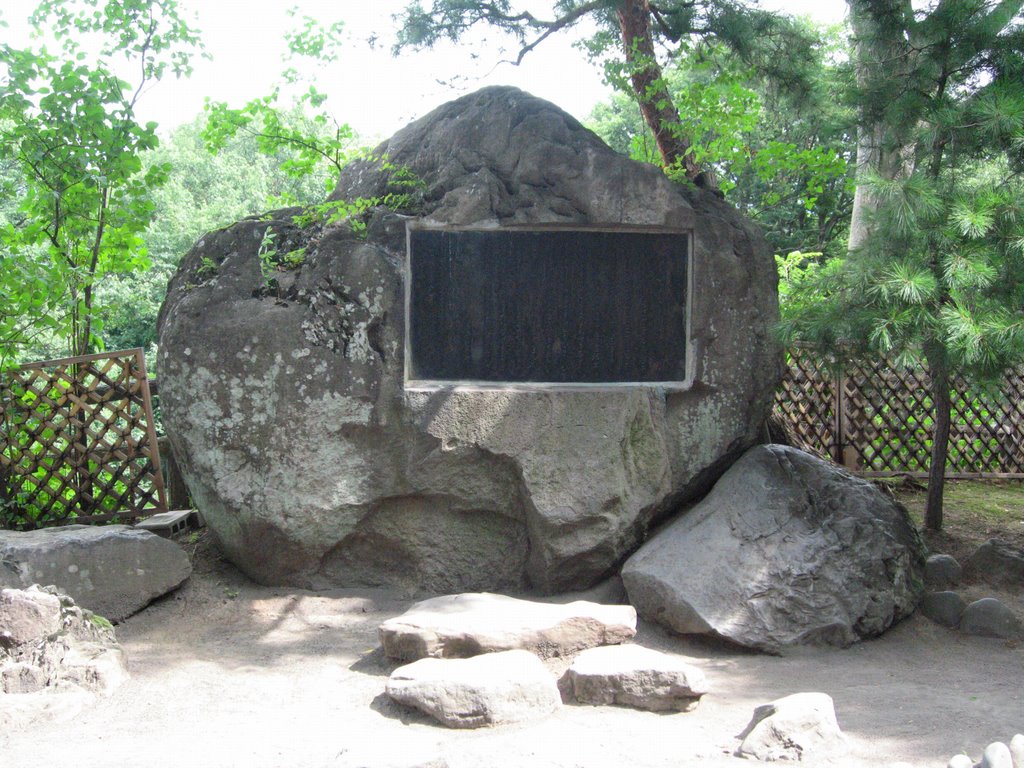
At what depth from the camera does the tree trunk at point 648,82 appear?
6.13 meters

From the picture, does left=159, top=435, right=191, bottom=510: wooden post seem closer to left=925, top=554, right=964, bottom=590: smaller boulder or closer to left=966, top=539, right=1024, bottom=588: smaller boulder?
left=925, top=554, right=964, bottom=590: smaller boulder

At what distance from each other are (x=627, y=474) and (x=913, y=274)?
1.73 metres

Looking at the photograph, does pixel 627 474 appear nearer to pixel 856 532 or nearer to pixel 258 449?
pixel 856 532

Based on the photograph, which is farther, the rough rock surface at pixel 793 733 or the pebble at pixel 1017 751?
the rough rock surface at pixel 793 733

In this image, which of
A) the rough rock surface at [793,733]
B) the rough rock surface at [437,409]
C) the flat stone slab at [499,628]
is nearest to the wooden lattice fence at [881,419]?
the rough rock surface at [437,409]

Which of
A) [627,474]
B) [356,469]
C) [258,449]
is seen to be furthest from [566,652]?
[258,449]

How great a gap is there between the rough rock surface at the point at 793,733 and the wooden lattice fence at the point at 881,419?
177 inches

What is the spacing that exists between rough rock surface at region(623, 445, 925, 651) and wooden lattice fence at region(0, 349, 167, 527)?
3390 millimetres

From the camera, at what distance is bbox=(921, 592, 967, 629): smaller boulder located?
4.58 m

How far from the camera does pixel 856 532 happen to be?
452 centimetres

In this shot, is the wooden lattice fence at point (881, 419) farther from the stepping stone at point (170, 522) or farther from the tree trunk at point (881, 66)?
the stepping stone at point (170, 522)

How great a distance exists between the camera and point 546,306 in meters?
4.95

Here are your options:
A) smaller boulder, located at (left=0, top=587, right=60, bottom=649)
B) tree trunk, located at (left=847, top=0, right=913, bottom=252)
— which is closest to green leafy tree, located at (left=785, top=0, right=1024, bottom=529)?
tree trunk, located at (left=847, top=0, right=913, bottom=252)

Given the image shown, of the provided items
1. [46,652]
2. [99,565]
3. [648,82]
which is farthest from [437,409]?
[648,82]
